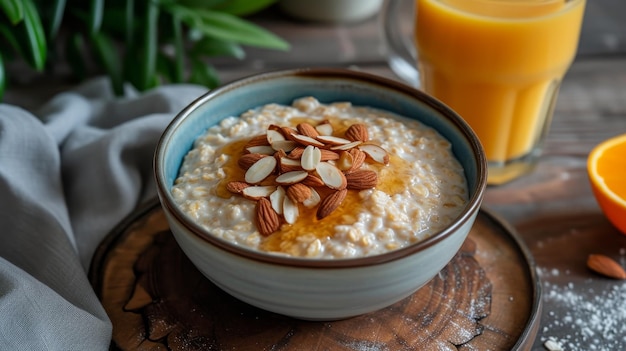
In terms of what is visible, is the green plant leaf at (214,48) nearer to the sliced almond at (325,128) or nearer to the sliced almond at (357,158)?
the sliced almond at (325,128)

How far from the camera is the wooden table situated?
1362 millimetres

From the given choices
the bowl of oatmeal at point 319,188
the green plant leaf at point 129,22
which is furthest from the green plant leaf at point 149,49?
the bowl of oatmeal at point 319,188

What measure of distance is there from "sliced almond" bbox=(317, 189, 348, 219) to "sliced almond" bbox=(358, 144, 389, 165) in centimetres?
12

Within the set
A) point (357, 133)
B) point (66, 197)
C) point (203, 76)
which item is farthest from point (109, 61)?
point (357, 133)

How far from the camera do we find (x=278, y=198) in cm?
115

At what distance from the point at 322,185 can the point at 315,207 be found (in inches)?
1.7

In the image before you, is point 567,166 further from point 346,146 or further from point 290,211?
point 290,211

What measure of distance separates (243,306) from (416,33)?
87cm

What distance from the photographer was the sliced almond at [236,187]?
3.79ft

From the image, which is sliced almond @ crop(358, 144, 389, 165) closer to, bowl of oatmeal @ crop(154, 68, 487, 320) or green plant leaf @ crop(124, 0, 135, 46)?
bowl of oatmeal @ crop(154, 68, 487, 320)

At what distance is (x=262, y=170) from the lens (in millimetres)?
1199

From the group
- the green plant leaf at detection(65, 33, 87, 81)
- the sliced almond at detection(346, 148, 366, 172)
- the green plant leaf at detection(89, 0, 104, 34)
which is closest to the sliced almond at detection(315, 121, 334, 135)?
the sliced almond at detection(346, 148, 366, 172)

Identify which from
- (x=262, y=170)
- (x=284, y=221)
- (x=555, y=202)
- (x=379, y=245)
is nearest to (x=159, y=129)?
(x=262, y=170)

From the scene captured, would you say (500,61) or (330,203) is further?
(500,61)
